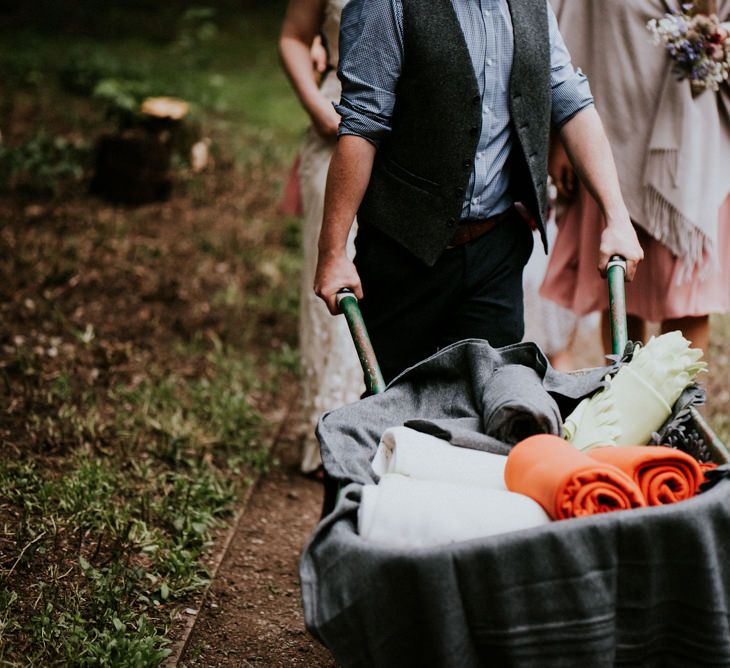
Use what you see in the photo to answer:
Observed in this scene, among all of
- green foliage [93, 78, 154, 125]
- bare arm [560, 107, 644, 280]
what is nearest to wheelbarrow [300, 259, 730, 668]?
bare arm [560, 107, 644, 280]

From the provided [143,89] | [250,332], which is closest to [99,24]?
[143,89]

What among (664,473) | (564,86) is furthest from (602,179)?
(664,473)

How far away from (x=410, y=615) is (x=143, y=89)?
659cm

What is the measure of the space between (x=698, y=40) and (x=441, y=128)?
3.78 ft

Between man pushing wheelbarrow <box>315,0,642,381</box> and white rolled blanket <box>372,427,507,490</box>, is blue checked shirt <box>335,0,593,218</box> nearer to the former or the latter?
man pushing wheelbarrow <box>315,0,642,381</box>

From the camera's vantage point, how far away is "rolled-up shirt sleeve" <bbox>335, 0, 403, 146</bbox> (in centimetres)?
236

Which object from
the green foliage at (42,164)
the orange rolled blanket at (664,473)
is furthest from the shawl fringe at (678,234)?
the green foliage at (42,164)

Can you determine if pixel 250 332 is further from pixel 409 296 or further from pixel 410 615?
pixel 410 615

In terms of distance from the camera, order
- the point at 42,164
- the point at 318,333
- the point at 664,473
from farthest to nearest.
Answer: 1. the point at 42,164
2. the point at 318,333
3. the point at 664,473

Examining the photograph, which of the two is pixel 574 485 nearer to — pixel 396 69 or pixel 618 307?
pixel 618 307

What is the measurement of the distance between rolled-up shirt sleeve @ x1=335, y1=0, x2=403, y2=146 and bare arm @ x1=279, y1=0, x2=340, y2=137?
1.00m

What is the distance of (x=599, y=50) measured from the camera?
3.32 m

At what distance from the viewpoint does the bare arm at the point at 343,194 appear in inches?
94.5

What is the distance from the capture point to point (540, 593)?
1.53 meters
